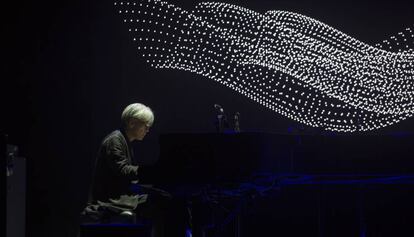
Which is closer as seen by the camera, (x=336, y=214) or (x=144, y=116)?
(x=144, y=116)

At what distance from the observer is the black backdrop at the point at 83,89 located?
6.16 meters

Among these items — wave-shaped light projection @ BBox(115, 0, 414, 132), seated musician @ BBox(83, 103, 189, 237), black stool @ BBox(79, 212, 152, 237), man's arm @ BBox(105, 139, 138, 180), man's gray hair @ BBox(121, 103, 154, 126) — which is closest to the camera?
Answer: black stool @ BBox(79, 212, 152, 237)

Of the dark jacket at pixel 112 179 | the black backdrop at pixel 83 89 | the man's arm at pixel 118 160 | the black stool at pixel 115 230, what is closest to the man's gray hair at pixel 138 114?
the dark jacket at pixel 112 179

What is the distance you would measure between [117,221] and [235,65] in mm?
2278

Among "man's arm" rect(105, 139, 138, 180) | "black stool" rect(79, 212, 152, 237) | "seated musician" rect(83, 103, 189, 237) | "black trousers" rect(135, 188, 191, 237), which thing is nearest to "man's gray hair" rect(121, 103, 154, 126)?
"seated musician" rect(83, 103, 189, 237)

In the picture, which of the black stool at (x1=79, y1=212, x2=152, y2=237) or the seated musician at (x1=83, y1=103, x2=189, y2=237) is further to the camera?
the seated musician at (x1=83, y1=103, x2=189, y2=237)

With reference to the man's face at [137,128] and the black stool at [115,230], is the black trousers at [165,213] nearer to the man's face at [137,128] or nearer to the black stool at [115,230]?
the man's face at [137,128]

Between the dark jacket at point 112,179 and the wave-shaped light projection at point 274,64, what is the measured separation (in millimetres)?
1696

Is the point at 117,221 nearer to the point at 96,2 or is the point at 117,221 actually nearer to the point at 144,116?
the point at 144,116

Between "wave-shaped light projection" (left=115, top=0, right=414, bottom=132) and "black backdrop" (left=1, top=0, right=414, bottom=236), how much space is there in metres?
0.12

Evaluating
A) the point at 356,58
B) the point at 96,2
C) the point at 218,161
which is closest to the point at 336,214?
the point at 356,58

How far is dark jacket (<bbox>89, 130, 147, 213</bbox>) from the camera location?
177 inches

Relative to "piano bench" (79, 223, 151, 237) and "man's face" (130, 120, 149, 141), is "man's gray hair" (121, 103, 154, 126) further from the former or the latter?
"piano bench" (79, 223, 151, 237)

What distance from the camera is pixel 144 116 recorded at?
4.75 meters
